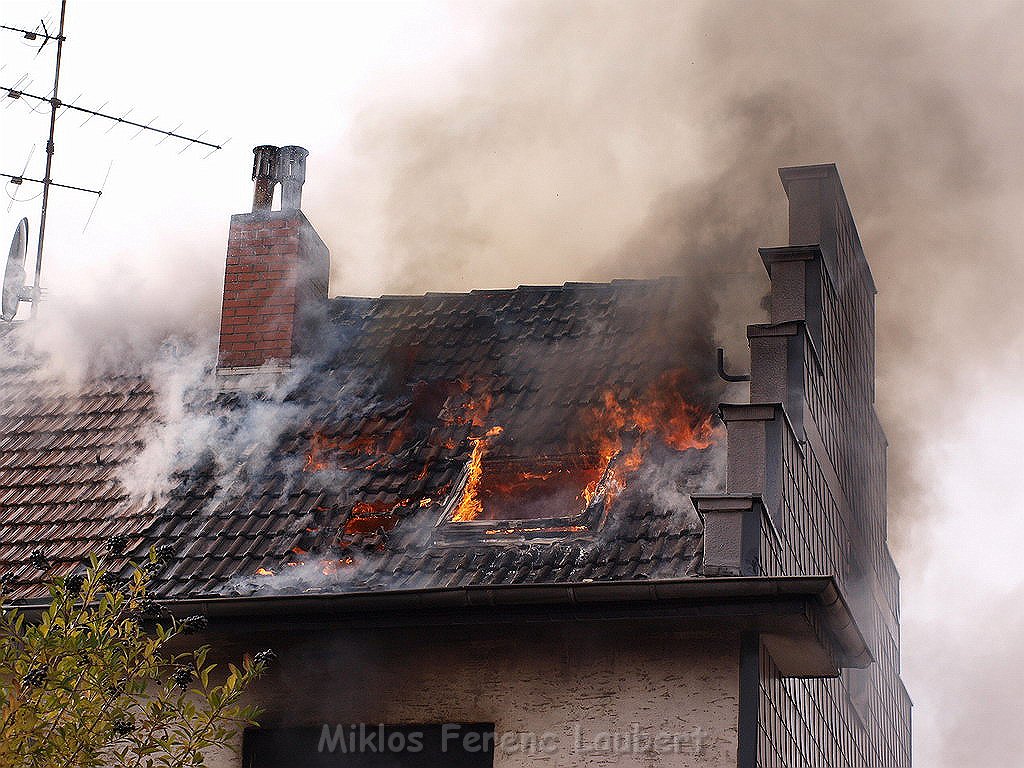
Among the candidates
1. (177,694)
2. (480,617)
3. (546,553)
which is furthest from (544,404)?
(177,694)

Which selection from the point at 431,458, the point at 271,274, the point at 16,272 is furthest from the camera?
the point at 16,272

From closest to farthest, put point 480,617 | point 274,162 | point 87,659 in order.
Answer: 1. point 87,659
2. point 480,617
3. point 274,162

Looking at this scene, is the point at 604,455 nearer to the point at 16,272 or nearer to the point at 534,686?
the point at 534,686

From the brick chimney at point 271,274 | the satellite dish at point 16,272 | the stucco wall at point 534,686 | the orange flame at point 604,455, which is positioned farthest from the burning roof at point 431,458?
the satellite dish at point 16,272

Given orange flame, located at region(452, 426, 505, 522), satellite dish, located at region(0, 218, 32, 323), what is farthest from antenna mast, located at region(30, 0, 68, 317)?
orange flame, located at region(452, 426, 505, 522)

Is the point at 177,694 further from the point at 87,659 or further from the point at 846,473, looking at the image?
the point at 846,473

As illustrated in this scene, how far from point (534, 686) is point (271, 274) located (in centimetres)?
491

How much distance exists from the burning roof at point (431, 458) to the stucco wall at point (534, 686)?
45 centimetres

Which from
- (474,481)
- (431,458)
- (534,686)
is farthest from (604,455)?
(534,686)

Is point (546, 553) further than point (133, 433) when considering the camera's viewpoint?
No

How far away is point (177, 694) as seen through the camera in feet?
30.7

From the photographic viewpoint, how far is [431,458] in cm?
1047

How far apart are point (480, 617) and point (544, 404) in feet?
7.81

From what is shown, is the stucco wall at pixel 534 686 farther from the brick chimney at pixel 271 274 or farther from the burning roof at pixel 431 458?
the brick chimney at pixel 271 274
